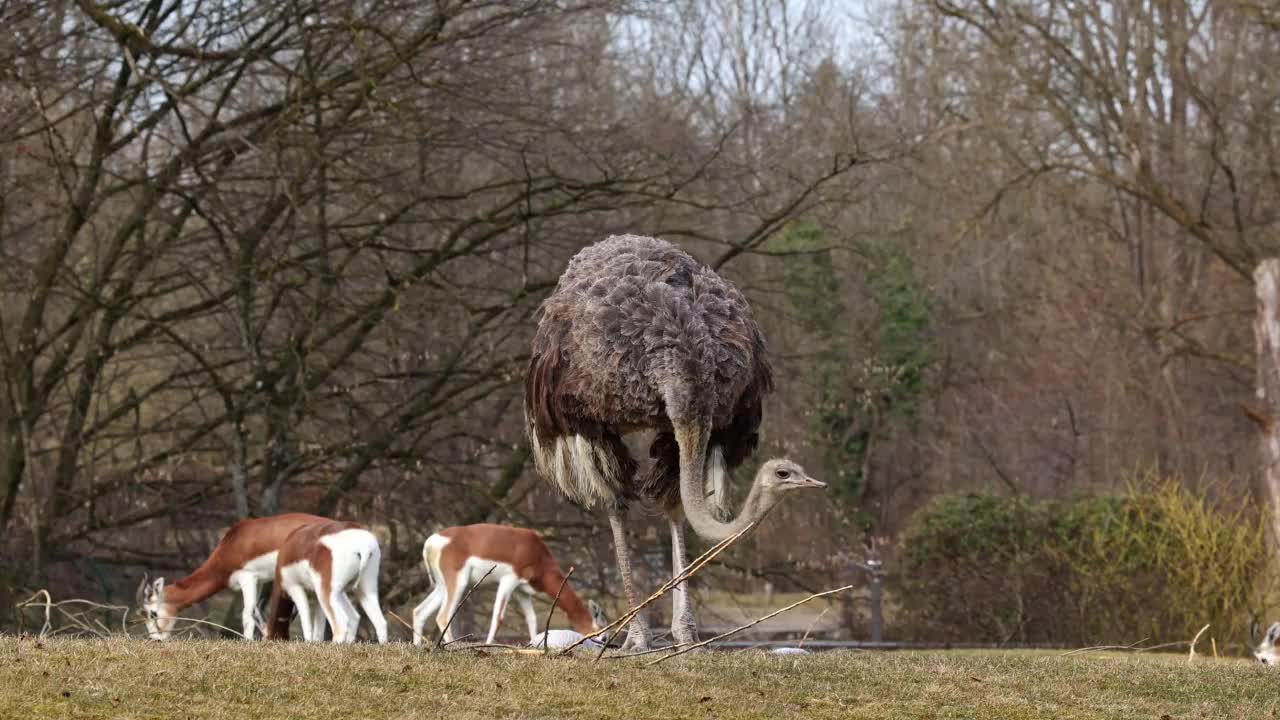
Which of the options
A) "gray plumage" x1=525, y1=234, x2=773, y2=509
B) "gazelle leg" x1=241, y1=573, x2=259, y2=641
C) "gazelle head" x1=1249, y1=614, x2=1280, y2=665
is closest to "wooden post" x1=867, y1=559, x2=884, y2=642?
"gazelle head" x1=1249, y1=614, x2=1280, y2=665

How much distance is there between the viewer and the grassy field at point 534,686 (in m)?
7.20

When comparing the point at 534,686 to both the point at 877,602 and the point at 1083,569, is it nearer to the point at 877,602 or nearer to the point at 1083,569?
the point at 1083,569

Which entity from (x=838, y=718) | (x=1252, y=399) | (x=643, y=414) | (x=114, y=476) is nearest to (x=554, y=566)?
(x=643, y=414)

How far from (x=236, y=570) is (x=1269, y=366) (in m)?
10.1

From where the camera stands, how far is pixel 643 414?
904 cm

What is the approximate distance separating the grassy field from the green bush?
25.4 ft

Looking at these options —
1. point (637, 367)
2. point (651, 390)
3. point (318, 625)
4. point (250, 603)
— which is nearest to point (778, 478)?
point (651, 390)

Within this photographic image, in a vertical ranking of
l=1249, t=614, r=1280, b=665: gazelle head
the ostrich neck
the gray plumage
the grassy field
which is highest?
the gray plumage

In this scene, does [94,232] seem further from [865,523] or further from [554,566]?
[865,523]

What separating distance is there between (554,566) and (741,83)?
24.9m

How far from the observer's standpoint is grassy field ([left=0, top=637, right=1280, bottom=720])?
7203mm

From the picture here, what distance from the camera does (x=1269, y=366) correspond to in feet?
55.2

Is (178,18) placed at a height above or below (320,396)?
above

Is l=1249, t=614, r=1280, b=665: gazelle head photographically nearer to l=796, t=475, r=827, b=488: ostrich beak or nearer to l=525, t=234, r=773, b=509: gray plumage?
l=525, t=234, r=773, b=509: gray plumage
